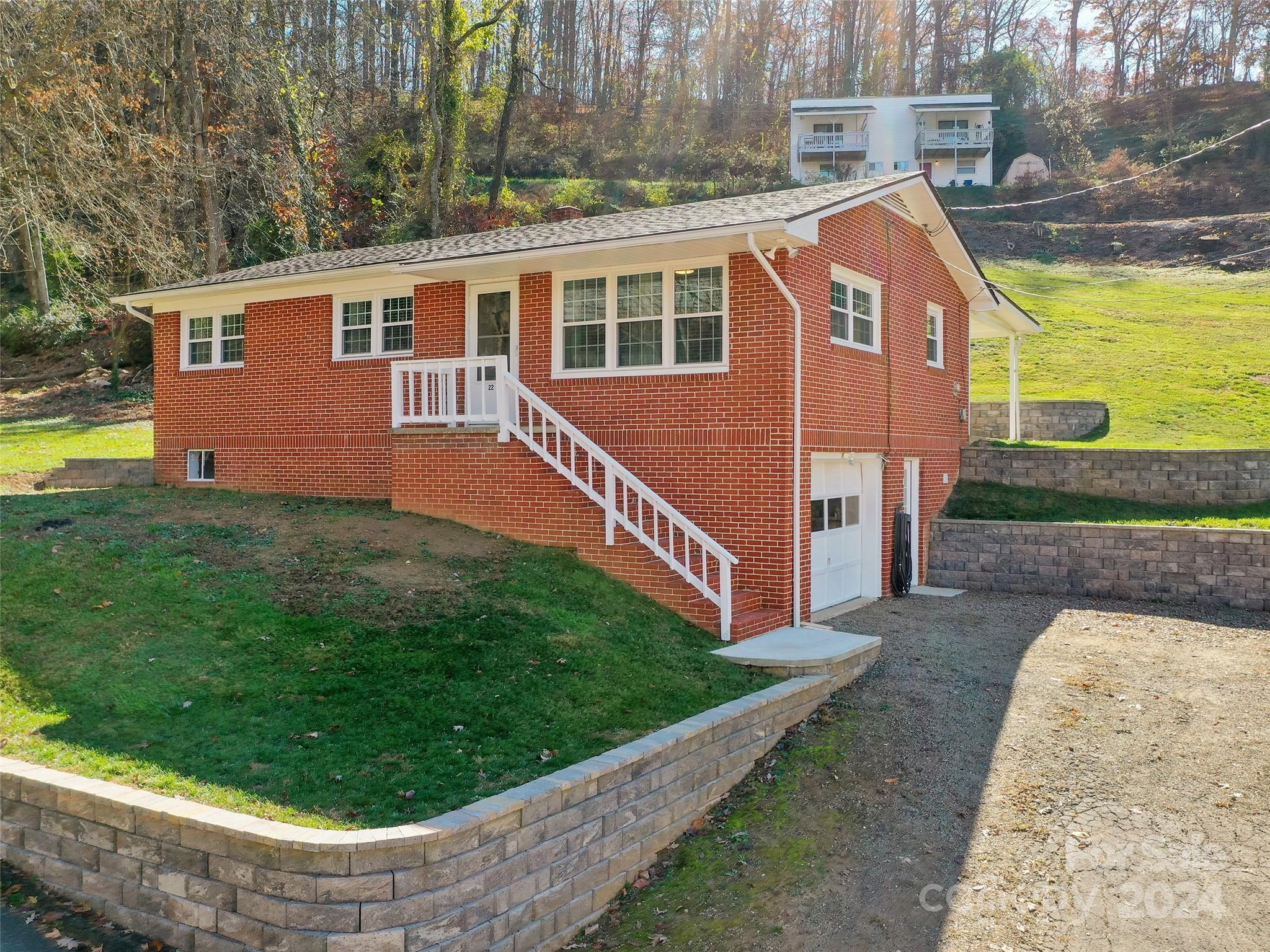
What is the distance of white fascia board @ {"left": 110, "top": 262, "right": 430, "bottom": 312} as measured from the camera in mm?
13320

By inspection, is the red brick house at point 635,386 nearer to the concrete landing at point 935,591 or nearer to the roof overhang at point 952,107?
the concrete landing at point 935,591

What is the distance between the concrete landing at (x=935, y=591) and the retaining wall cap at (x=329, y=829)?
8.39m

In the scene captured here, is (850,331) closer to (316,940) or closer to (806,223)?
(806,223)

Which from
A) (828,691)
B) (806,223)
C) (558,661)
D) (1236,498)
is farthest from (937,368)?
(558,661)

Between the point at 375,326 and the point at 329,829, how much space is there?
1030 centimetres

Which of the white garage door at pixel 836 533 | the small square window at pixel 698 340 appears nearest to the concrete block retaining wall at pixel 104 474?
the small square window at pixel 698 340

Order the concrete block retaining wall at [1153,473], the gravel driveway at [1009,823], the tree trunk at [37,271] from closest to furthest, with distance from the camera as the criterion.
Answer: the gravel driveway at [1009,823]
the concrete block retaining wall at [1153,473]
the tree trunk at [37,271]

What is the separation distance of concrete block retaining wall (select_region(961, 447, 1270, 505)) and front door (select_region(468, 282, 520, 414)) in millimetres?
9320

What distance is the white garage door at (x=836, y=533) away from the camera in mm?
11680

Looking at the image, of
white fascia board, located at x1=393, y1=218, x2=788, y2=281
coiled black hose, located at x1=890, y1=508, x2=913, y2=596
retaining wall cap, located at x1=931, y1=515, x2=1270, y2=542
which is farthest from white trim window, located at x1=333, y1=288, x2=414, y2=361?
retaining wall cap, located at x1=931, y1=515, x2=1270, y2=542

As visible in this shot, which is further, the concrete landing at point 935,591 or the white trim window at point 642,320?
the concrete landing at point 935,591

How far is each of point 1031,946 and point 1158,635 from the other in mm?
7260

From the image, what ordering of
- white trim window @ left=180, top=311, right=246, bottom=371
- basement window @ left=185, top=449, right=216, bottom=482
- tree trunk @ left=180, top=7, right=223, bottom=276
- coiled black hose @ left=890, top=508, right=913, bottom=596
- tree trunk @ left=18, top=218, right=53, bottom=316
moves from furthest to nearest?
tree trunk @ left=18, top=218, right=53, bottom=316 < tree trunk @ left=180, top=7, right=223, bottom=276 < basement window @ left=185, top=449, right=216, bottom=482 < white trim window @ left=180, top=311, right=246, bottom=371 < coiled black hose @ left=890, top=508, right=913, bottom=596

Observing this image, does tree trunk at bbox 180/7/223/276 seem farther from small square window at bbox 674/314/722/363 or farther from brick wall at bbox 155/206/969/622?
small square window at bbox 674/314/722/363
